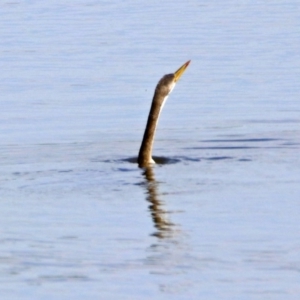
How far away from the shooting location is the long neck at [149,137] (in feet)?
39.7

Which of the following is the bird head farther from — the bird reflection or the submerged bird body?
the bird reflection

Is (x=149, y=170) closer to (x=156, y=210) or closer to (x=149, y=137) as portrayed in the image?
(x=149, y=137)

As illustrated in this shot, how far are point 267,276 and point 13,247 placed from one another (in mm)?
2006

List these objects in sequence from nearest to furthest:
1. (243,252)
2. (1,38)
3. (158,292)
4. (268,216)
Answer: (158,292)
(243,252)
(268,216)
(1,38)

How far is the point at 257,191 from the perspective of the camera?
1048 centimetres

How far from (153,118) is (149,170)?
29.8 inches

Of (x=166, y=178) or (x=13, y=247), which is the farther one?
(x=166, y=178)

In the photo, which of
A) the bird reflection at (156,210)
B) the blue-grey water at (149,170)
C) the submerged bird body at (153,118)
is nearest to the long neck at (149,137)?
the submerged bird body at (153,118)

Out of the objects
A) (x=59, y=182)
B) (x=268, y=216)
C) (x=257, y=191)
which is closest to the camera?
(x=268, y=216)

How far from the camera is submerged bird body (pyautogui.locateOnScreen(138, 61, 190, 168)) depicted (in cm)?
1211

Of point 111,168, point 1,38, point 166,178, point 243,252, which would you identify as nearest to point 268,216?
point 243,252

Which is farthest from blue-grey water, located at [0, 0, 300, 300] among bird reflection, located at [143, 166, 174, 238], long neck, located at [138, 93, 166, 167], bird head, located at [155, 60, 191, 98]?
bird head, located at [155, 60, 191, 98]

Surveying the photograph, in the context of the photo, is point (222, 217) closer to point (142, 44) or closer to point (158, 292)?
point (158, 292)

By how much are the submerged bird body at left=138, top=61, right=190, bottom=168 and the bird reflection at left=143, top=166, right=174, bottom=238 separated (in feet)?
1.46
